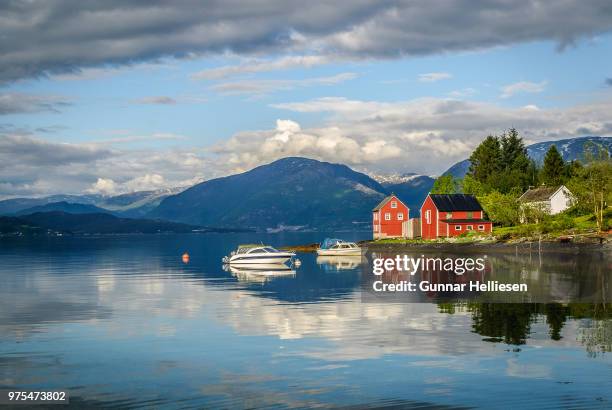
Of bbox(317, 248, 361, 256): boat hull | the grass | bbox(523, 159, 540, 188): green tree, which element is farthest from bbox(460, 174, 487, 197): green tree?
bbox(317, 248, 361, 256): boat hull

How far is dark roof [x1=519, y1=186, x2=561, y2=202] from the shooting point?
147500 mm

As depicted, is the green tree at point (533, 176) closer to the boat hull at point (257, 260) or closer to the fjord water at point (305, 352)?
the boat hull at point (257, 260)

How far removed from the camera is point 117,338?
118ft

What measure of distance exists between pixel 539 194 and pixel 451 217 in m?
24.4

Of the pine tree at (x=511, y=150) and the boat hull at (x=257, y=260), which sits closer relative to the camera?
the boat hull at (x=257, y=260)

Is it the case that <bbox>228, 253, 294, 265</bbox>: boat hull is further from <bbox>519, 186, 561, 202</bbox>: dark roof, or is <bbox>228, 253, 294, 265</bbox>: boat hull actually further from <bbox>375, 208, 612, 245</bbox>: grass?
<bbox>519, 186, 561, 202</bbox>: dark roof

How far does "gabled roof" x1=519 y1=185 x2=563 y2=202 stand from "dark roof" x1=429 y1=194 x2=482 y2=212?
1300 cm

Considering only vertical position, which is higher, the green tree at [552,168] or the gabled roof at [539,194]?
the green tree at [552,168]

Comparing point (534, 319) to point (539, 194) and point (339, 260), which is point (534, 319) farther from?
point (539, 194)

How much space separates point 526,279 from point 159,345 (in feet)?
133

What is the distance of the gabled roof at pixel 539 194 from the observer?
147 m

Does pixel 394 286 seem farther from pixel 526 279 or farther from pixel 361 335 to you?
pixel 361 335

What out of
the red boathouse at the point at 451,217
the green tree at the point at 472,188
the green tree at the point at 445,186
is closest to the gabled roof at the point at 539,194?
the green tree at the point at 472,188

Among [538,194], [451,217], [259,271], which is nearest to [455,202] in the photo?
[451,217]
